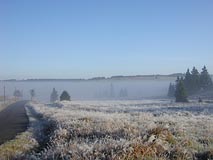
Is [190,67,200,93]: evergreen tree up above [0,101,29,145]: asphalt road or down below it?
above

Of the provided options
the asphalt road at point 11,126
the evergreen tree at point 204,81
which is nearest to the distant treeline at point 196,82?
the evergreen tree at point 204,81

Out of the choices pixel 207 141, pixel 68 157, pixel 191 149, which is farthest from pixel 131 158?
pixel 207 141

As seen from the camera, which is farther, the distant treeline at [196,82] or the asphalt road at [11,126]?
the distant treeline at [196,82]

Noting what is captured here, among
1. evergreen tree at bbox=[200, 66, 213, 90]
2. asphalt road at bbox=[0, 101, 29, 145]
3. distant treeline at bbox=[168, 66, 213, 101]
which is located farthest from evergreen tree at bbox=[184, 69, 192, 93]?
asphalt road at bbox=[0, 101, 29, 145]

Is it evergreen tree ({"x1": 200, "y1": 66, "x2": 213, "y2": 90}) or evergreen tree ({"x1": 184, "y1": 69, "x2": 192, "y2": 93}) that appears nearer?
evergreen tree ({"x1": 184, "y1": 69, "x2": 192, "y2": 93})

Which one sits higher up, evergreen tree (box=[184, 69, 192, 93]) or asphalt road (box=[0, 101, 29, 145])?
evergreen tree (box=[184, 69, 192, 93])

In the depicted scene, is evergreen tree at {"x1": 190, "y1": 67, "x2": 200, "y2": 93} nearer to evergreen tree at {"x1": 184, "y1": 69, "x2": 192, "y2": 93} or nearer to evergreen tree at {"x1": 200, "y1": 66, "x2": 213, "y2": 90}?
evergreen tree at {"x1": 184, "y1": 69, "x2": 192, "y2": 93}

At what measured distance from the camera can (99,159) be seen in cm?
1210

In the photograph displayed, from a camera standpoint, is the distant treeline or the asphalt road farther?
the distant treeline

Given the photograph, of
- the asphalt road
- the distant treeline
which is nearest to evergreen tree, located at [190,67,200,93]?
the distant treeline

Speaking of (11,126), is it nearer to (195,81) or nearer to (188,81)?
(195,81)

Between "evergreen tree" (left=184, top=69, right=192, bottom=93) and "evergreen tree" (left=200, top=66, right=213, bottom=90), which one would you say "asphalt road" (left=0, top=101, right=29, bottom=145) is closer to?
"evergreen tree" (left=184, top=69, right=192, bottom=93)

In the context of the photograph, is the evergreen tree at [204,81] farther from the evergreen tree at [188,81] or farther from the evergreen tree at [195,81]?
the evergreen tree at [188,81]

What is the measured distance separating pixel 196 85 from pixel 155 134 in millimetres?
109861
